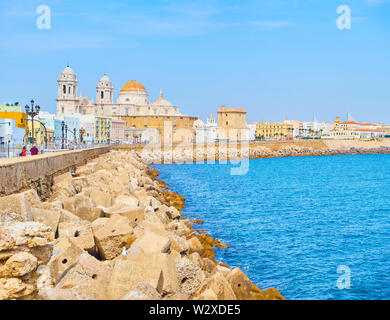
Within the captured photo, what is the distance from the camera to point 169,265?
20.1ft

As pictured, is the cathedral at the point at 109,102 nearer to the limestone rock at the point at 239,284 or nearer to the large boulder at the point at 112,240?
the large boulder at the point at 112,240

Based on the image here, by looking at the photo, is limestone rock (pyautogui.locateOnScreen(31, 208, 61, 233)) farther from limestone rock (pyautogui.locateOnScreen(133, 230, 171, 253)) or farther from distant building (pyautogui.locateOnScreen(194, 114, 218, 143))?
distant building (pyautogui.locateOnScreen(194, 114, 218, 143))

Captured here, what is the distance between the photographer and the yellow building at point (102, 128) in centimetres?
7825

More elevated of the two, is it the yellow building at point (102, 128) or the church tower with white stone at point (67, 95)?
the church tower with white stone at point (67, 95)

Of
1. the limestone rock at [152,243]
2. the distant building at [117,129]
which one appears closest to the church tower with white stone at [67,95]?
the distant building at [117,129]

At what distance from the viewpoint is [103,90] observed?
95.9 metres

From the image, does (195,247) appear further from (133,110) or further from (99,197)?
(133,110)

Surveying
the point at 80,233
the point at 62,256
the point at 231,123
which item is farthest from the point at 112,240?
the point at 231,123

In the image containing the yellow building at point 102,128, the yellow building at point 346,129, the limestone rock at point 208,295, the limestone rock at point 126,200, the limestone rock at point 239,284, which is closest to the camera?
the limestone rock at point 208,295

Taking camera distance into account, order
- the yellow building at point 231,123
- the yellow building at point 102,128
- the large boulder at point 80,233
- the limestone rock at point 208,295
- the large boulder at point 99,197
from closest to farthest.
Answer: the limestone rock at point 208,295
the large boulder at point 80,233
the large boulder at point 99,197
the yellow building at point 102,128
the yellow building at point 231,123

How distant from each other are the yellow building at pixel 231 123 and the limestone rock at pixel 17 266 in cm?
9435

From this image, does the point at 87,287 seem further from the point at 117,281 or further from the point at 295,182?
the point at 295,182
